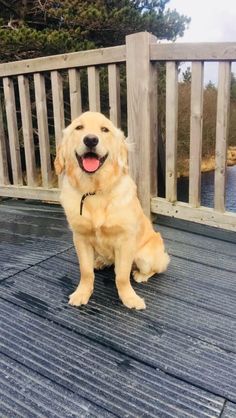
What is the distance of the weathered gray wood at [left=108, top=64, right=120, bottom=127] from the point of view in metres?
2.86

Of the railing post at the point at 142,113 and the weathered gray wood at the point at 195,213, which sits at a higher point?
the railing post at the point at 142,113

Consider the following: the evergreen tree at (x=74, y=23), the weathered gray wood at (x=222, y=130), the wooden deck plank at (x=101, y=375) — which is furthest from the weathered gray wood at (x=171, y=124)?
the evergreen tree at (x=74, y=23)

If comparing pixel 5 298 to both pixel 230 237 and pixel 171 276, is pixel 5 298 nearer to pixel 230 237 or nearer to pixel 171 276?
pixel 171 276

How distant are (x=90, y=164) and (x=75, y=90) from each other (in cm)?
150

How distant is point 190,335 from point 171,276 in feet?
1.92

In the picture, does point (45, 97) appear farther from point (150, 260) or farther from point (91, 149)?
point (150, 260)

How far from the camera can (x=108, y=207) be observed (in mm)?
1832

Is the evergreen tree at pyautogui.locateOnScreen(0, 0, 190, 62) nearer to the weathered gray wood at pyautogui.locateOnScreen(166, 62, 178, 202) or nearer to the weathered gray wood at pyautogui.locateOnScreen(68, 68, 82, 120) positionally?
the weathered gray wood at pyautogui.locateOnScreen(68, 68, 82, 120)

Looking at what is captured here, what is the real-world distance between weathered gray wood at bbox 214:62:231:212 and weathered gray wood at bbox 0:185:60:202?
1.45 m

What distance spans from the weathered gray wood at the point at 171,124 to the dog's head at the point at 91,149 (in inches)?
32.6

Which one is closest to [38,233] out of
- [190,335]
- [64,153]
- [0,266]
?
[0,266]

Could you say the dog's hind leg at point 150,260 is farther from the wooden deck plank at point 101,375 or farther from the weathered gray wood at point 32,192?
the weathered gray wood at point 32,192

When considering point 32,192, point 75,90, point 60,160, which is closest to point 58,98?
point 75,90

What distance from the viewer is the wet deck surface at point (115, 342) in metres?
1.27
